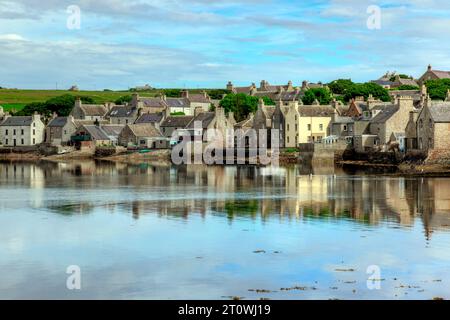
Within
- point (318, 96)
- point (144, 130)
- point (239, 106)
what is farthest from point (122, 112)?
point (318, 96)

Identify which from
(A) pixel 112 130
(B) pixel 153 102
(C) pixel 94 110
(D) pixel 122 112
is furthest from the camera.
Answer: (B) pixel 153 102

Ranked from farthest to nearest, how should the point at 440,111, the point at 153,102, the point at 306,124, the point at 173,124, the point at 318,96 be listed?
the point at 153,102 → the point at 318,96 → the point at 173,124 → the point at 306,124 → the point at 440,111

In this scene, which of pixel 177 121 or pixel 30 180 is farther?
pixel 177 121

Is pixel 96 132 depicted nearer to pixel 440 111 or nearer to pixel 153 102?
pixel 153 102

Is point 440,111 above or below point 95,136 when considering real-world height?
above

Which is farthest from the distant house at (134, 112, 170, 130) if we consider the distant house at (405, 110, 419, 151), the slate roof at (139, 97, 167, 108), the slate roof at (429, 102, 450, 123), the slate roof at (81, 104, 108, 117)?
the slate roof at (429, 102, 450, 123)

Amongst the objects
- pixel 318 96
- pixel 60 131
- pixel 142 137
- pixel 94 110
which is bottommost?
pixel 142 137

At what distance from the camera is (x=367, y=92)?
11131 centimetres

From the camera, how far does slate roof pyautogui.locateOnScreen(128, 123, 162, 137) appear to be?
9156 centimetres

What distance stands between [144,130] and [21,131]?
1761 cm

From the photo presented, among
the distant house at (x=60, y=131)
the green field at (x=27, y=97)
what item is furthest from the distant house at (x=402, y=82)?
the distant house at (x=60, y=131)
